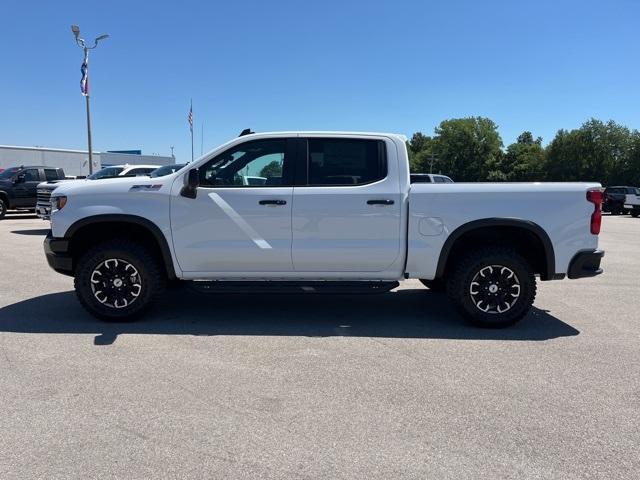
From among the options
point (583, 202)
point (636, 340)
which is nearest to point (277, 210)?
point (583, 202)

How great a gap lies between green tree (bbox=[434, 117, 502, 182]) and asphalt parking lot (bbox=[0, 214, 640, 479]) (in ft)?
335

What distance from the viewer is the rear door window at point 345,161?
544 cm

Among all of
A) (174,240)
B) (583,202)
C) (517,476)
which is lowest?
(517,476)

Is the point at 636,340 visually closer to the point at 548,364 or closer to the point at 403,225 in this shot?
the point at 548,364

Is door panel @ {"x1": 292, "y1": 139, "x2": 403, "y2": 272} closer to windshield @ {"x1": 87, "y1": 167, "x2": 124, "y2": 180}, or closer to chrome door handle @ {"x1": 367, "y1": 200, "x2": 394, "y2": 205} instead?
chrome door handle @ {"x1": 367, "y1": 200, "x2": 394, "y2": 205}

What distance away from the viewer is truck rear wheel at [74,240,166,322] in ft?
17.8

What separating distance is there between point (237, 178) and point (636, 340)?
174 inches

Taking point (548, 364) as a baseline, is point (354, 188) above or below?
above

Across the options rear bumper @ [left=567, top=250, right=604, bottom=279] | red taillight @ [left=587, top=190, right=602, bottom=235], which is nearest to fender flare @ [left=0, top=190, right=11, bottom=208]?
rear bumper @ [left=567, top=250, right=604, bottom=279]

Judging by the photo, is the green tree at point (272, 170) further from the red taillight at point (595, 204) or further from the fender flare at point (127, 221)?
the red taillight at point (595, 204)

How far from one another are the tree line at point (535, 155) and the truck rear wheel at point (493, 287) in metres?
57.0

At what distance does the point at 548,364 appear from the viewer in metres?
4.50

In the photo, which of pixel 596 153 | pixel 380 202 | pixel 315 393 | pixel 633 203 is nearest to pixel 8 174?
pixel 380 202

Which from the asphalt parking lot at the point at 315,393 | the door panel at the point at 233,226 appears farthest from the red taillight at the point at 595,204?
the door panel at the point at 233,226
